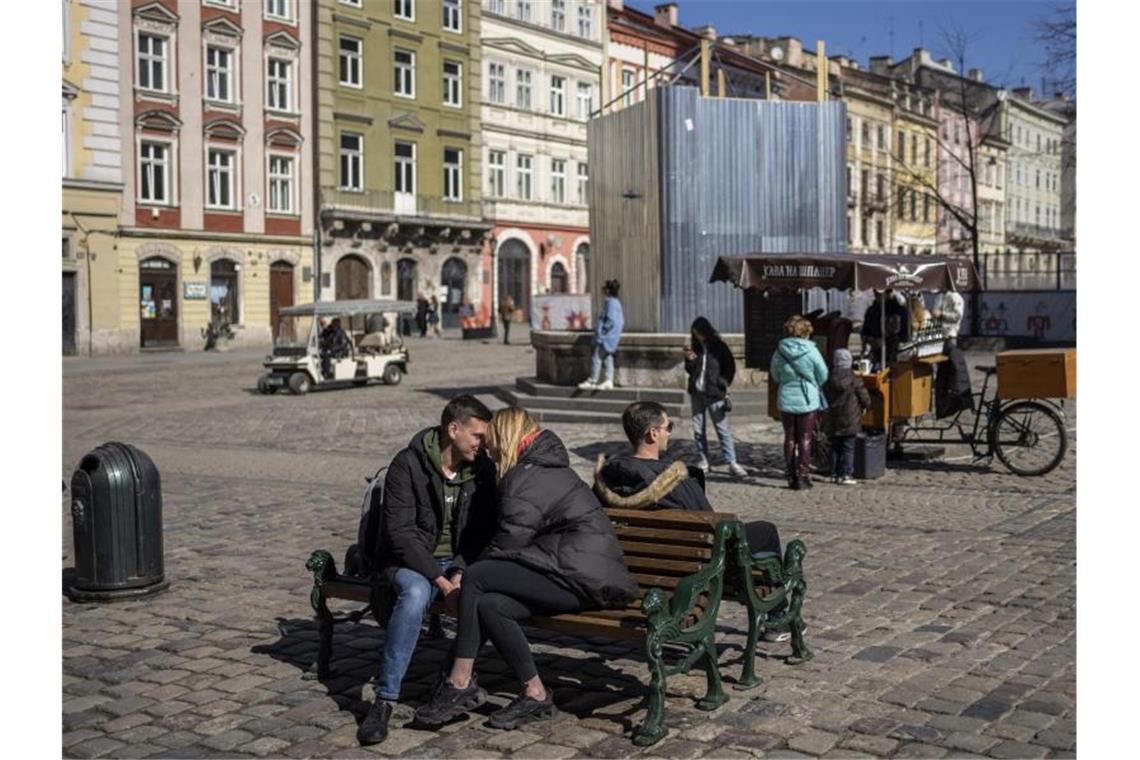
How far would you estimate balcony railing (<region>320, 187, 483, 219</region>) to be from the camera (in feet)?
150

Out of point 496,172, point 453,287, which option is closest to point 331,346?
point 453,287

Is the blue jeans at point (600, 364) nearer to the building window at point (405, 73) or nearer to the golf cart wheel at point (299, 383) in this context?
the golf cart wheel at point (299, 383)

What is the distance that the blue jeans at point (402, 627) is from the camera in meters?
5.66

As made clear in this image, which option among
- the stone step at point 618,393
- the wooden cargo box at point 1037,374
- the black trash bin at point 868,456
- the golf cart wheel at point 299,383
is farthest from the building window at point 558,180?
the wooden cargo box at point 1037,374

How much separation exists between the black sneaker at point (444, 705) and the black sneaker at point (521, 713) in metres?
0.14

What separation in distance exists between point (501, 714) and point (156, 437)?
13477mm

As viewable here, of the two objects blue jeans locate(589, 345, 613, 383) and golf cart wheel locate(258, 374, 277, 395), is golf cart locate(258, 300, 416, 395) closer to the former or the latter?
golf cart wheel locate(258, 374, 277, 395)

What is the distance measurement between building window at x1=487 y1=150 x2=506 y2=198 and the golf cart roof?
2386 cm

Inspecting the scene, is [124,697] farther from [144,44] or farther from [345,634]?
[144,44]

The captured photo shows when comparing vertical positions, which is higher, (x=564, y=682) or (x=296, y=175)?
(x=296, y=175)

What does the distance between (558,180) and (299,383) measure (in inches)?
1252

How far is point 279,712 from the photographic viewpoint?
235 inches

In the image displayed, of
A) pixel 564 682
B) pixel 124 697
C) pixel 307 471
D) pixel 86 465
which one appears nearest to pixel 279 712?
pixel 124 697

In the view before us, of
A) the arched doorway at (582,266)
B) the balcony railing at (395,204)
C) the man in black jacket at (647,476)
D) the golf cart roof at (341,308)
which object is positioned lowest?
the man in black jacket at (647,476)
